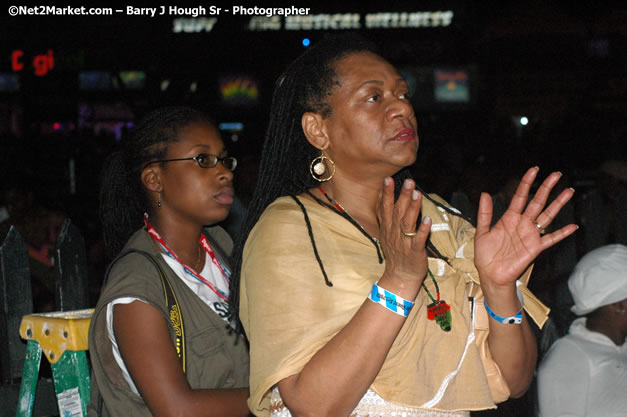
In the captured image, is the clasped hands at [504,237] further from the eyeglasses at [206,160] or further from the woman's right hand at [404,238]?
the eyeglasses at [206,160]

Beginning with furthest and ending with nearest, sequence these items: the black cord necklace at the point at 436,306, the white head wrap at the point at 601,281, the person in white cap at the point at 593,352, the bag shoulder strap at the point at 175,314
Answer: the white head wrap at the point at 601,281, the person in white cap at the point at 593,352, the bag shoulder strap at the point at 175,314, the black cord necklace at the point at 436,306

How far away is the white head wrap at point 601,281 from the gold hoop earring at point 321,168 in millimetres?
2026

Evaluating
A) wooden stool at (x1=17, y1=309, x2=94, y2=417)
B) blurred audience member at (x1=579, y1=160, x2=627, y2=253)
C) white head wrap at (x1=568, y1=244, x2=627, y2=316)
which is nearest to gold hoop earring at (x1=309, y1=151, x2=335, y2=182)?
wooden stool at (x1=17, y1=309, x2=94, y2=417)

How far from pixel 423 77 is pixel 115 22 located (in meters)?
14.4

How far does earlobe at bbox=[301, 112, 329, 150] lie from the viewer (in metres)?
2.23

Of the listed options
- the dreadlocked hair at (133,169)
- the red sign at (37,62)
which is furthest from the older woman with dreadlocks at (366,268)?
the red sign at (37,62)

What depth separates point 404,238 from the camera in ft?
5.70

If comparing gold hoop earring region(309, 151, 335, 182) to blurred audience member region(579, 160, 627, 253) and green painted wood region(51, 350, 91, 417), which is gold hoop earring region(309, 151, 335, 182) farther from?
blurred audience member region(579, 160, 627, 253)

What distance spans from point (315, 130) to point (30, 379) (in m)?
1.85

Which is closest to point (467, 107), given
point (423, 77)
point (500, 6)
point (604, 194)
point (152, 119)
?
point (423, 77)

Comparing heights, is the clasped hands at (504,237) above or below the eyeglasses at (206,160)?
below

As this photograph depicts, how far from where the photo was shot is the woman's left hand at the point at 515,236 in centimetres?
191

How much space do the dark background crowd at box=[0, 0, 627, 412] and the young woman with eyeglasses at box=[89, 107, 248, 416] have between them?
134 cm

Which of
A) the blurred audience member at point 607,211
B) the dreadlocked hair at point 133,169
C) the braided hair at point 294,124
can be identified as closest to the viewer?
the braided hair at point 294,124
